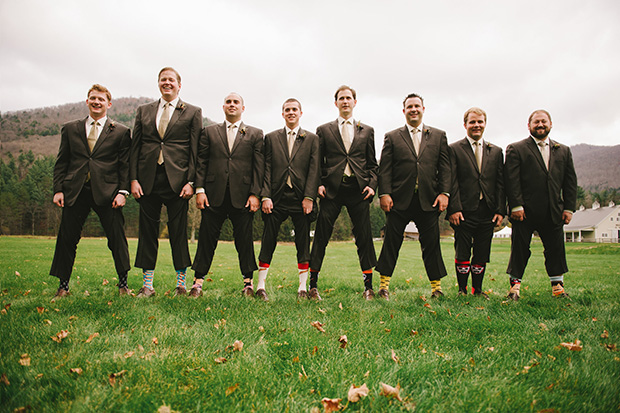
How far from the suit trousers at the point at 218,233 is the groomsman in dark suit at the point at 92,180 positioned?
113cm

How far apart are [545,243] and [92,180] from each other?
23.5ft

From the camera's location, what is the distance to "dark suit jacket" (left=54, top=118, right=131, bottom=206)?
16.5 ft

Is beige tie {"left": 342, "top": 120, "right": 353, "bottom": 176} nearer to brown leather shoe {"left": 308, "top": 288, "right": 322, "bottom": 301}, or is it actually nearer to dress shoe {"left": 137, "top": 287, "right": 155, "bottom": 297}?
brown leather shoe {"left": 308, "top": 288, "right": 322, "bottom": 301}

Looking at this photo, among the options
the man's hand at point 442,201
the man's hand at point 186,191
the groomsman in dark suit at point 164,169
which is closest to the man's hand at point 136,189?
the groomsman in dark suit at point 164,169

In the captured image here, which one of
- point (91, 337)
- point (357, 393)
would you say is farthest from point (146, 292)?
point (357, 393)

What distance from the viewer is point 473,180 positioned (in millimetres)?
5621

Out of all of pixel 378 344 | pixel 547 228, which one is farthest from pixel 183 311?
pixel 547 228

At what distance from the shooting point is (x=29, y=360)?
8.07ft

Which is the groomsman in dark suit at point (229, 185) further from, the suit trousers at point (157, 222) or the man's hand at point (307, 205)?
the man's hand at point (307, 205)

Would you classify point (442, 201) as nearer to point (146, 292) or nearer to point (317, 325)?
point (317, 325)

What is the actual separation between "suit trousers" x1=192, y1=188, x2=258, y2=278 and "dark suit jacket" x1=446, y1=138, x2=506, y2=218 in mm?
3236

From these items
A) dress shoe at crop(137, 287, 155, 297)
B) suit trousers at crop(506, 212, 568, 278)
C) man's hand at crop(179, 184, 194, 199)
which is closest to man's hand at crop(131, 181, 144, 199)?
man's hand at crop(179, 184, 194, 199)

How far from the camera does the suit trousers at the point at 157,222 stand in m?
5.20

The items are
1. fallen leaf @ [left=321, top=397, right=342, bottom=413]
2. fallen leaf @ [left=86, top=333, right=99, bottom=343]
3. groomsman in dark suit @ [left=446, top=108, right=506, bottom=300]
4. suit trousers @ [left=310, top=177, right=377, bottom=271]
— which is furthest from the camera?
groomsman in dark suit @ [left=446, top=108, right=506, bottom=300]
